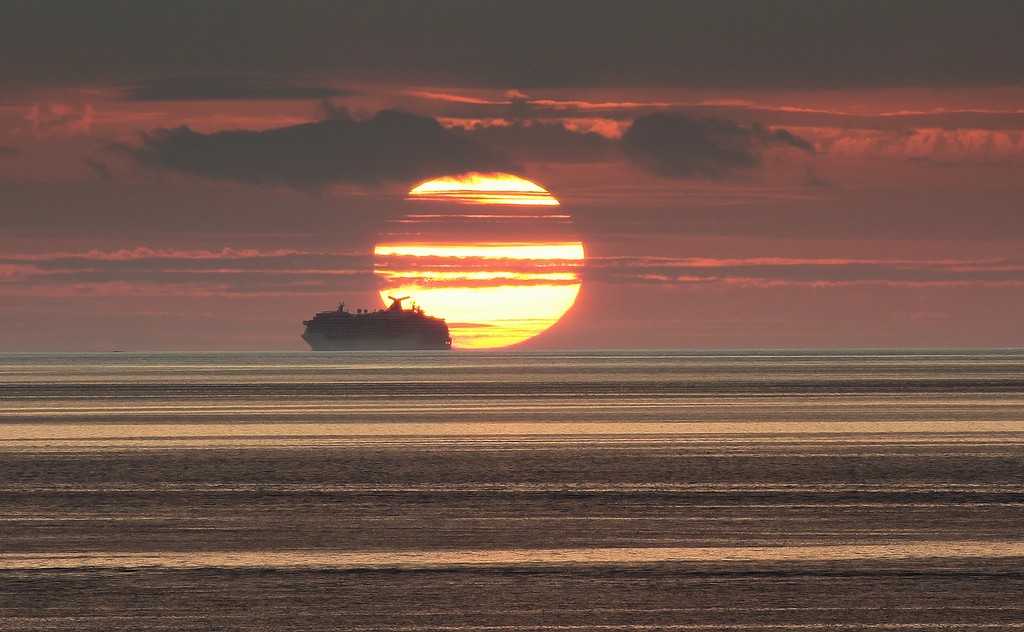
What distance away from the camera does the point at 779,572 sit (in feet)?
47.5

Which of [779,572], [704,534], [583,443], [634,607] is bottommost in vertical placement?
[634,607]

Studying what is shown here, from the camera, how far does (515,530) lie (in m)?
17.9

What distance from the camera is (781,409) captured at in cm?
5534

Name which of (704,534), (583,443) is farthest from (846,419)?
(704,534)

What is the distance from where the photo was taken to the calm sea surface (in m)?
12.7

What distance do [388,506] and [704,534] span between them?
17.3 ft

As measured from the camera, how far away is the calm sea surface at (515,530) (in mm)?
12672

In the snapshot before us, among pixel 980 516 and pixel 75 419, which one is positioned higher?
pixel 75 419

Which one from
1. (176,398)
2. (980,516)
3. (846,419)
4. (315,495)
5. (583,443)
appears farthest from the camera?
(176,398)

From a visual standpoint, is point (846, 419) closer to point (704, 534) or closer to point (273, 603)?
point (704, 534)

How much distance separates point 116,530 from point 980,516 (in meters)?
11.3

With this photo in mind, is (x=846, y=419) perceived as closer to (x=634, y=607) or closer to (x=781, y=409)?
(x=781, y=409)

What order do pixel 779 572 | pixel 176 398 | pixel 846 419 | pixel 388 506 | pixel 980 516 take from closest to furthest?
pixel 779 572
pixel 980 516
pixel 388 506
pixel 846 419
pixel 176 398

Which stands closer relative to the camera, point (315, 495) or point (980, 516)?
point (980, 516)
